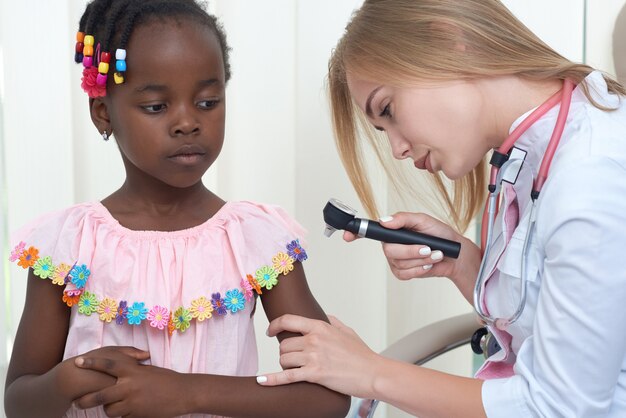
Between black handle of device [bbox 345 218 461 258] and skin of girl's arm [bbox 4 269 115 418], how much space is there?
404mm

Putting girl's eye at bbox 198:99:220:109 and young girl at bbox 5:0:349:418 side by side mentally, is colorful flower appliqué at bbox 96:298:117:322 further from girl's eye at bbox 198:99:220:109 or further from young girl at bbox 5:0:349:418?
girl's eye at bbox 198:99:220:109

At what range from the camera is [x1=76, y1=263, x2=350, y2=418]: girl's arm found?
41.7 inches

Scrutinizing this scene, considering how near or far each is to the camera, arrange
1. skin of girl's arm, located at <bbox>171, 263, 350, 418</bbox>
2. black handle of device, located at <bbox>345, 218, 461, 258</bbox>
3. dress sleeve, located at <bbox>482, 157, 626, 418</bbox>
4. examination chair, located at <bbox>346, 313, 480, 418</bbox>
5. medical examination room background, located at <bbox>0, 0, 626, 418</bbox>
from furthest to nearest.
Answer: medical examination room background, located at <bbox>0, 0, 626, 418</bbox> → examination chair, located at <bbox>346, 313, 480, 418</bbox> → black handle of device, located at <bbox>345, 218, 461, 258</bbox> → skin of girl's arm, located at <bbox>171, 263, 350, 418</bbox> → dress sleeve, located at <bbox>482, 157, 626, 418</bbox>

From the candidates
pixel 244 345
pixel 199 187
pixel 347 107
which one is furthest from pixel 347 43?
pixel 244 345

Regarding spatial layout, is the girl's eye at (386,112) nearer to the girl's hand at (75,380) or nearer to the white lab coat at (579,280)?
the white lab coat at (579,280)

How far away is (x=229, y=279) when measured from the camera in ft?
3.83

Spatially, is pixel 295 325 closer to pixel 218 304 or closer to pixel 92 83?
pixel 218 304

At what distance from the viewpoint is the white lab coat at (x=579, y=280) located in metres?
0.97

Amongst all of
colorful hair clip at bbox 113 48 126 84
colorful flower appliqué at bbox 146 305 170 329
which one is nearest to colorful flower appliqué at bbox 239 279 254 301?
colorful flower appliqué at bbox 146 305 170 329

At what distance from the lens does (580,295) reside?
0.98m

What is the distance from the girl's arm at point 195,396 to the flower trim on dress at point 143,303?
0.22 ft

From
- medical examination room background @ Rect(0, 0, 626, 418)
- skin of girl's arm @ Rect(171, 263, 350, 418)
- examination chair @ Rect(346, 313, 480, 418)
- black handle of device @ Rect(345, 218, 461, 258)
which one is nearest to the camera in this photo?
skin of girl's arm @ Rect(171, 263, 350, 418)

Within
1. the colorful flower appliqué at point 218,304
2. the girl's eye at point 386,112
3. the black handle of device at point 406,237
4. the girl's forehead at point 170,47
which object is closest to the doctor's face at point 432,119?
the girl's eye at point 386,112

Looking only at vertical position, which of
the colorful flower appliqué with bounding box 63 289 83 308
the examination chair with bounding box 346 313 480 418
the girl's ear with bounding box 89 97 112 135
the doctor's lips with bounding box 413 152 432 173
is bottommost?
the examination chair with bounding box 346 313 480 418
